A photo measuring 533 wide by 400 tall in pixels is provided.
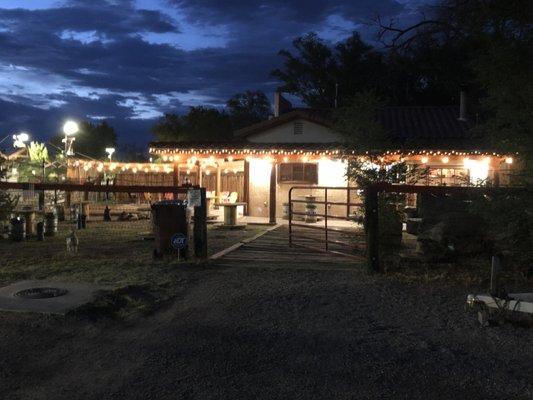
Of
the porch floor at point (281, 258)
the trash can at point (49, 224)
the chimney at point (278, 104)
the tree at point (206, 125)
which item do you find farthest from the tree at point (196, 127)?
the porch floor at point (281, 258)

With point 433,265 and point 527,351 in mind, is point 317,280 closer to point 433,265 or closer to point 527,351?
point 433,265

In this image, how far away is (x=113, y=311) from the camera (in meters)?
6.62

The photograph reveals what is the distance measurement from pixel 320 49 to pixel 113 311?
38.3 metres

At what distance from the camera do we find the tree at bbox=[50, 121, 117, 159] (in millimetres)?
56344

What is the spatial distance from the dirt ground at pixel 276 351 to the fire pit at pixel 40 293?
2.75 ft

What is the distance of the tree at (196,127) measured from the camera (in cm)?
4400

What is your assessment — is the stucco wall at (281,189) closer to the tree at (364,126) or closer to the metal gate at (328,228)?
the metal gate at (328,228)

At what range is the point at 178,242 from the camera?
9.91 metres

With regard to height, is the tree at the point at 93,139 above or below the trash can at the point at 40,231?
above

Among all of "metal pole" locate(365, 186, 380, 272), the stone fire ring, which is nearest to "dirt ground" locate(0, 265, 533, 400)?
the stone fire ring

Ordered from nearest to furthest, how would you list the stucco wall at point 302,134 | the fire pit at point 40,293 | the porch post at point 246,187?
the fire pit at point 40,293
the stucco wall at point 302,134
the porch post at point 246,187

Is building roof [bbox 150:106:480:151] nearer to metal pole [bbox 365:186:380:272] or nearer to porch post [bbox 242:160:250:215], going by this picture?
porch post [bbox 242:160:250:215]

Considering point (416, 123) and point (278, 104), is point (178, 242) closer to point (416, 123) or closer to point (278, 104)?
point (278, 104)

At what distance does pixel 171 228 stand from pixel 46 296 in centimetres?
313
